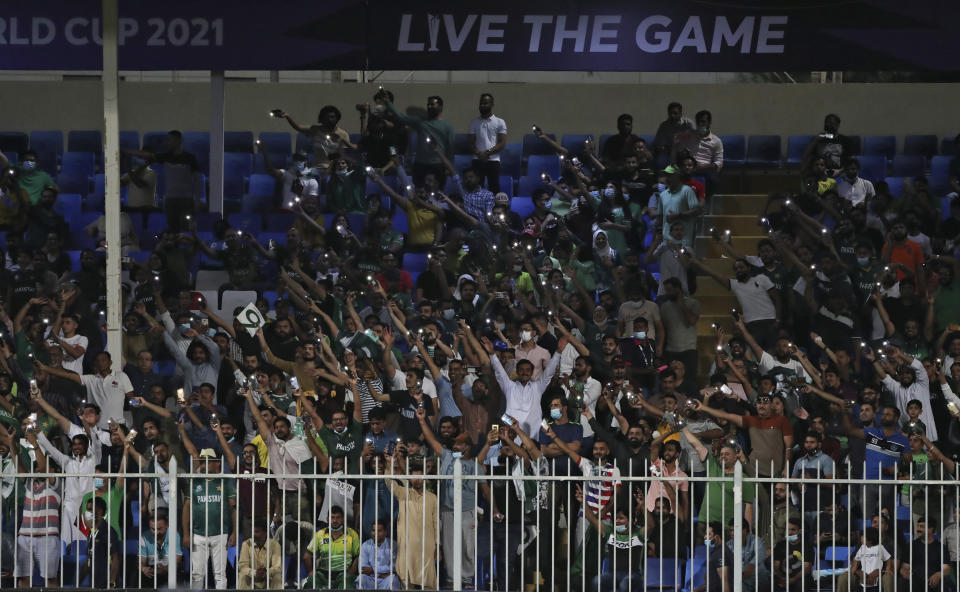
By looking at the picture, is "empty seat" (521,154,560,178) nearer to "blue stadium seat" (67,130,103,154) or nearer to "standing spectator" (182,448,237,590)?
"blue stadium seat" (67,130,103,154)

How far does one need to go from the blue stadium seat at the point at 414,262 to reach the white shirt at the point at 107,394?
3720mm

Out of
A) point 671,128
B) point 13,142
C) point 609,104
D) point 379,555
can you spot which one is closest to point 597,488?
point 379,555

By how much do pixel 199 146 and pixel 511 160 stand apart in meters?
4.01

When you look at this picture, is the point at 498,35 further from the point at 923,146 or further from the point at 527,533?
the point at 923,146

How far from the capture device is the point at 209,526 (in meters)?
13.1

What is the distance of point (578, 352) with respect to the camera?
15812mm

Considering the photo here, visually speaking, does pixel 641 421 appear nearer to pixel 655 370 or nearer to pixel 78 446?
pixel 655 370

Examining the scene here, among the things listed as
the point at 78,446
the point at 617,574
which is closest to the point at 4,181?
the point at 78,446

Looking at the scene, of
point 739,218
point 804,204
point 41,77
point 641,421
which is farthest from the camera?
point 41,77

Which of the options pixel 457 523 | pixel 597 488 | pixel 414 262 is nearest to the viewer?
pixel 457 523

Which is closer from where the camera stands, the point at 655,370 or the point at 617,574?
the point at 617,574

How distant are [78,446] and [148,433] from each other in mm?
→ 559

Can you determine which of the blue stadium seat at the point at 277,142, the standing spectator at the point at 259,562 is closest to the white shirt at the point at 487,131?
the blue stadium seat at the point at 277,142

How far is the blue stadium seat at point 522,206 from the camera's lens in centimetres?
1914
